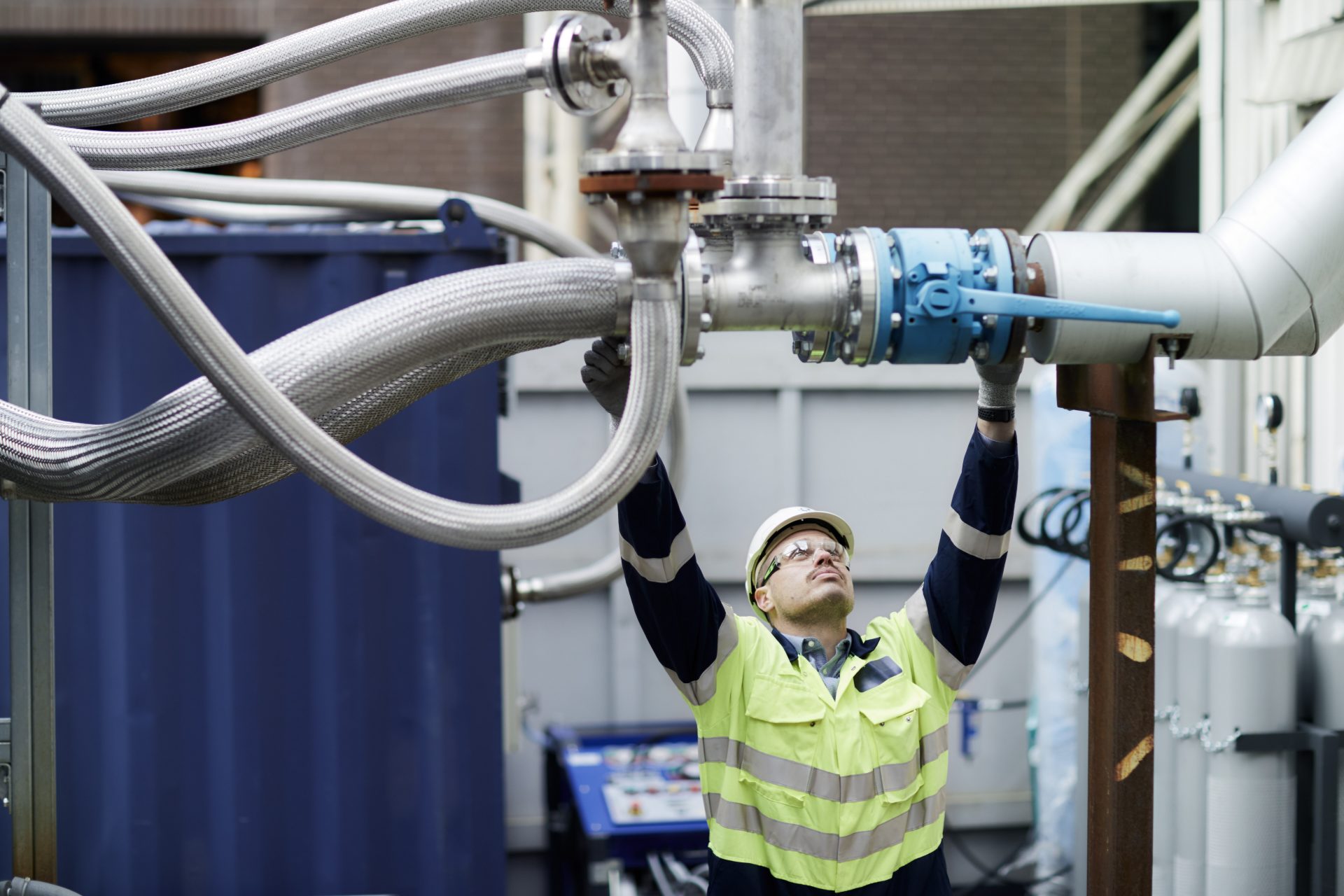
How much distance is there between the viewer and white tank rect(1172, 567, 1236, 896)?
3172 mm

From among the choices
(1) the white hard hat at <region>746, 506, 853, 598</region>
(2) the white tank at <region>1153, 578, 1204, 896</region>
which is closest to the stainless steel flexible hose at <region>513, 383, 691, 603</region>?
(1) the white hard hat at <region>746, 506, 853, 598</region>

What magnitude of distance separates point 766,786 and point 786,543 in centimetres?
46

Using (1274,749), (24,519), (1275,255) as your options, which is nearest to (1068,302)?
(1275,255)

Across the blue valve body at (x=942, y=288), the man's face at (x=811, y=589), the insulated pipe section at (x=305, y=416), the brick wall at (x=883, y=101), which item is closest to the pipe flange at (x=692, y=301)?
the insulated pipe section at (x=305, y=416)

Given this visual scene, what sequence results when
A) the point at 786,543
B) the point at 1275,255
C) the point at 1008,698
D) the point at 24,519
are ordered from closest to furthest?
the point at 1275,255 → the point at 24,519 → the point at 786,543 → the point at 1008,698

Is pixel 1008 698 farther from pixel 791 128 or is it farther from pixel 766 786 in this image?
pixel 791 128

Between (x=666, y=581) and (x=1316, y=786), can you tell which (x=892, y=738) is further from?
(x=1316, y=786)

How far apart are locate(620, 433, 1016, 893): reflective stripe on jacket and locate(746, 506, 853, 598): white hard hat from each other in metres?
0.20

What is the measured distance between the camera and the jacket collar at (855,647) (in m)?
2.39

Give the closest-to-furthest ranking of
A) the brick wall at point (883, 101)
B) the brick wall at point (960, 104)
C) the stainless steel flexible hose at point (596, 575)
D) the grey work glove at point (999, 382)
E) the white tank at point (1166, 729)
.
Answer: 1. the grey work glove at point (999, 382)
2. the white tank at point (1166, 729)
3. the stainless steel flexible hose at point (596, 575)
4. the brick wall at point (883, 101)
5. the brick wall at point (960, 104)

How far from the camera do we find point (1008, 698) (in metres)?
4.56

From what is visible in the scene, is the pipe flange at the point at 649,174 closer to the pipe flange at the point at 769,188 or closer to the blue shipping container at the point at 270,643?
the pipe flange at the point at 769,188

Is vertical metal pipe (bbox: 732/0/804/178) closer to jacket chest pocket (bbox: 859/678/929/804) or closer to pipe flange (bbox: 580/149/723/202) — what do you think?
pipe flange (bbox: 580/149/723/202)

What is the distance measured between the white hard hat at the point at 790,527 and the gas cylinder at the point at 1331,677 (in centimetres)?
122
